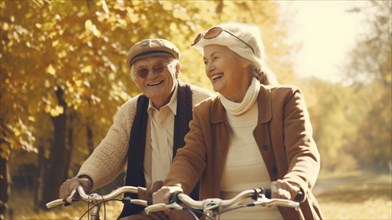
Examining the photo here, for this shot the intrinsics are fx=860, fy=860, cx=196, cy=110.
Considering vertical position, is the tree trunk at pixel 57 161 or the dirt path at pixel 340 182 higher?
the tree trunk at pixel 57 161

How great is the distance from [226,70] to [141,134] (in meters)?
1.24

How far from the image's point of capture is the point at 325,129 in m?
65.1

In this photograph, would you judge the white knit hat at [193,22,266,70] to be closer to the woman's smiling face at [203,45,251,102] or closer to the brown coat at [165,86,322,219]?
the woman's smiling face at [203,45,251,102]

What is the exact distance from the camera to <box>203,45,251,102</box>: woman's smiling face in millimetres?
3982

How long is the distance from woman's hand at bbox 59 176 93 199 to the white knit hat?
1030 mm

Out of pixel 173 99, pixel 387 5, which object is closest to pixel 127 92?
pixel 173 99

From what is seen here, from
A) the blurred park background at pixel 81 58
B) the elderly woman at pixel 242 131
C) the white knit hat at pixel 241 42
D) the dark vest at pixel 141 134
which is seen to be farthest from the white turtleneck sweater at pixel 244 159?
the blurred park background at pixel 81 58

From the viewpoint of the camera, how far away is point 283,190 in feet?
10.9

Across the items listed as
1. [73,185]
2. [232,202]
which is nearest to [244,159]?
[232,202]

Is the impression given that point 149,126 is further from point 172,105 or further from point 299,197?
point 299,197

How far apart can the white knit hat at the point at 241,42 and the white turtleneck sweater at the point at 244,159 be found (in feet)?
0.37

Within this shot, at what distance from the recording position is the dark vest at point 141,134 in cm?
499

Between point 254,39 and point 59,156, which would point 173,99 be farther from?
point 59,156

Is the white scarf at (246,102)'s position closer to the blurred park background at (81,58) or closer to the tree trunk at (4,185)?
the blurred park background at (81,58)
